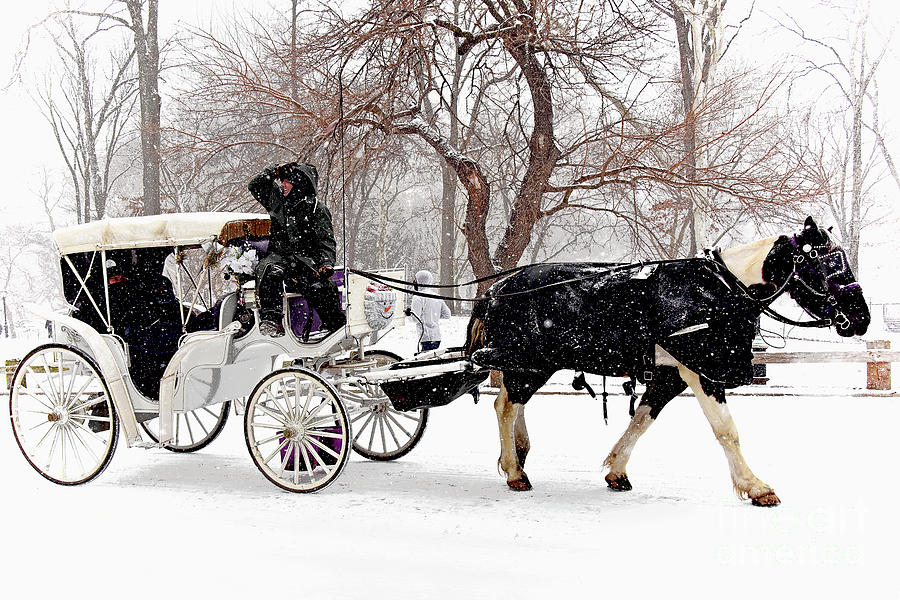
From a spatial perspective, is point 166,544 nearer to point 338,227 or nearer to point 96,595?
point 96,595

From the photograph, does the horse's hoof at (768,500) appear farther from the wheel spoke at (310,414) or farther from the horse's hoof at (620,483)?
the wheel spoke at (310,414)

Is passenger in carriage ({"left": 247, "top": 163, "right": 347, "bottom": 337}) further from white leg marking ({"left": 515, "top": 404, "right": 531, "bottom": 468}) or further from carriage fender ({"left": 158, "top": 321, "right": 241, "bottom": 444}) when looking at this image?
white leg marking ({"left": 515, "top": 404, "right": 531, "bottom": 468})

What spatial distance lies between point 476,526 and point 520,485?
0.87 meters

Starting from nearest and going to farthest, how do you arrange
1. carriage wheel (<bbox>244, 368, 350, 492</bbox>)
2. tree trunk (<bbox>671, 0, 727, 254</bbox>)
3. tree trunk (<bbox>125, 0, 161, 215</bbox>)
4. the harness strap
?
the harness strap
carriage wheel (<bbox>244, 368, 350, 492</bbox>)
tree trunk (<bbox>671, 0, 727, 254</bbox>)
tree trunk (<bbox>125, 0, 161, 215</bbox>)

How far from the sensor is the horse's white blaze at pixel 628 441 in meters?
5.30

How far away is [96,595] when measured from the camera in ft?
11.8

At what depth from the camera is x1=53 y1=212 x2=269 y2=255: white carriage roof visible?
18.7 feet

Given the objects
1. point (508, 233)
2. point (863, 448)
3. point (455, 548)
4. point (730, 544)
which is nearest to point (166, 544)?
point (455, 548)

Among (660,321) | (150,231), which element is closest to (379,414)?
(150,231)

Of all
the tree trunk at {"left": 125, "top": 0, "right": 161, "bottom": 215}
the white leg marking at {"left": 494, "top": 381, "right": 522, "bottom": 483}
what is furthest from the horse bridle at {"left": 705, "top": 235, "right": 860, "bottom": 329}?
the tree trunk at {"left": 125, "top": 0, "right": 161, "bottom": 215}

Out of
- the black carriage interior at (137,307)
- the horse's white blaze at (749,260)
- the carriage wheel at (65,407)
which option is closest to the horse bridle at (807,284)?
the horse's white blaze at (749,260)

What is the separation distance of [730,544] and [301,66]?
7.16m

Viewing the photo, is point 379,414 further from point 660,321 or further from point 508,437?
point 660,321

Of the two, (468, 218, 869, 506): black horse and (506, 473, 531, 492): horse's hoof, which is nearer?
(468, 218, 869, 506): black horse
